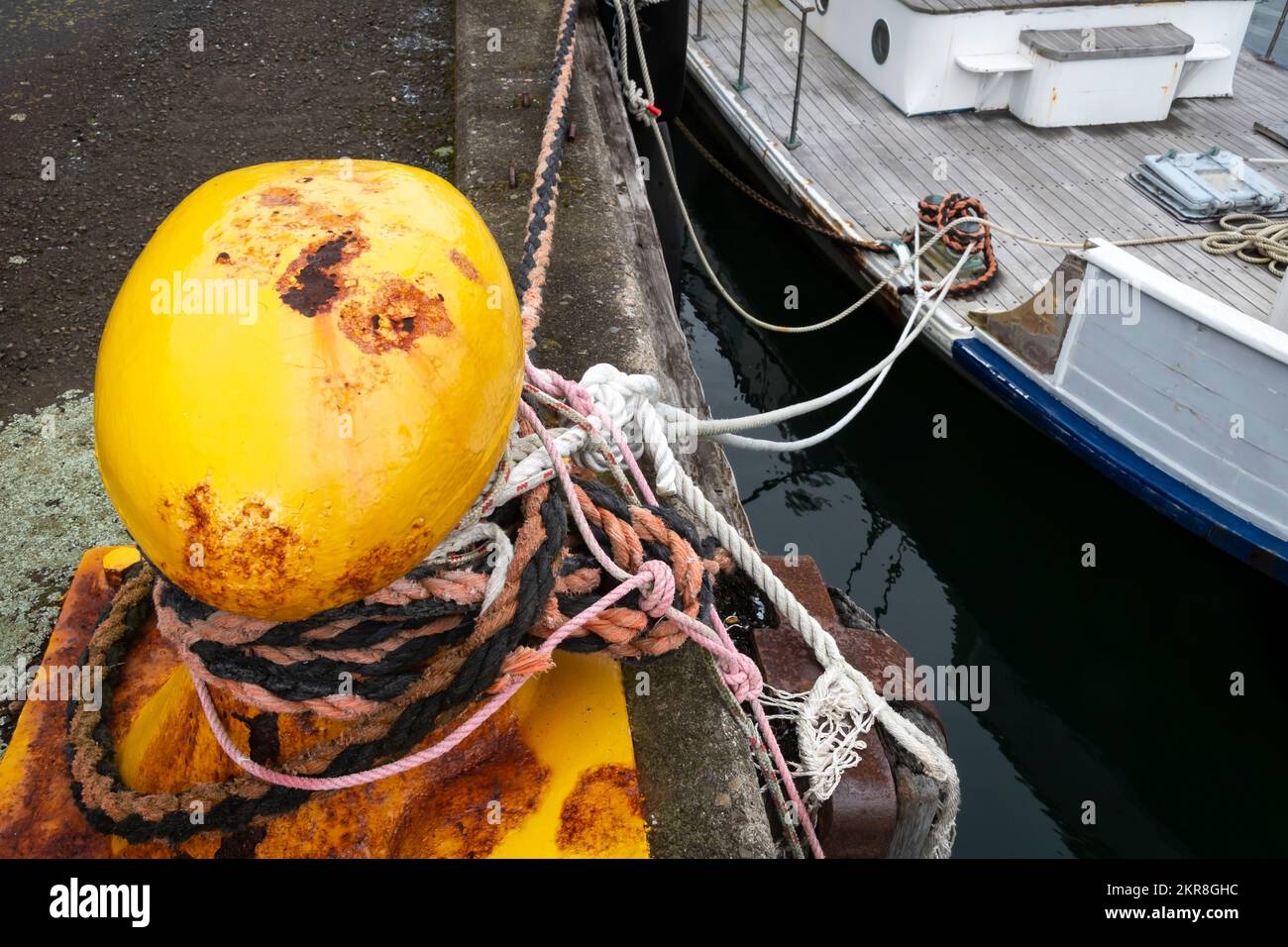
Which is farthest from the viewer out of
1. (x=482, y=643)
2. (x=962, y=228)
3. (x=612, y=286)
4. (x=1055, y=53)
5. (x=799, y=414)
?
(x=1055, y=53)

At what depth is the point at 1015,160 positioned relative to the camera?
24.0 feet

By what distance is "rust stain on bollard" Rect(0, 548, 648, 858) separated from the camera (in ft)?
5.20

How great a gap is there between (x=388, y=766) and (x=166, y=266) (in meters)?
0.77

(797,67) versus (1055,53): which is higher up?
(1055,53)

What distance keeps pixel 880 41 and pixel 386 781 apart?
7.96m

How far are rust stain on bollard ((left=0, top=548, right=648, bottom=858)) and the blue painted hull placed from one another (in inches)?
167

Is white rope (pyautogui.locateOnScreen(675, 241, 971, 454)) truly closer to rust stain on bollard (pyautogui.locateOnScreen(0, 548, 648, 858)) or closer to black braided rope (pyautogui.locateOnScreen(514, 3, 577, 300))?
black braided rope (pyautogui.locateOnScreen(514, 3, 577, 300))

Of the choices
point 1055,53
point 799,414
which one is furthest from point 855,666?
point 1055,53

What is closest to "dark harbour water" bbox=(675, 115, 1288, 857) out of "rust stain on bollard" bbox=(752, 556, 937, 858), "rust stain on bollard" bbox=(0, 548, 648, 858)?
"rust stain on bollard" bbox=(752, 556, 937, 858)

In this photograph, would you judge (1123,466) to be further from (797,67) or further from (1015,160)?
(797,67)

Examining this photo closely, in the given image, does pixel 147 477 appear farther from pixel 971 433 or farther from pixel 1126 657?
pixel 971 433

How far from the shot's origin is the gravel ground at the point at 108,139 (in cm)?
291

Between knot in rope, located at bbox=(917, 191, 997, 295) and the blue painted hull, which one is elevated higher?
knot in rope, located at bbox=(917, 191, 997, 295)

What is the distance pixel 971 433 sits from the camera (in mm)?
6445
